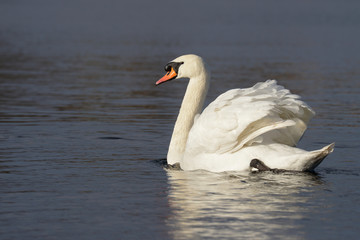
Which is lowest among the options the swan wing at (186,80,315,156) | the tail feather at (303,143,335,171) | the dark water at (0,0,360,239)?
the dark water at (0,0,360,239)

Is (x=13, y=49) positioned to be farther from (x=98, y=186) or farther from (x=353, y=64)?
(x=98, y=186)

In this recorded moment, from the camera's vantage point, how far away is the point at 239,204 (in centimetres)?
845

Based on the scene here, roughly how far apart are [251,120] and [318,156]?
34.9 inches

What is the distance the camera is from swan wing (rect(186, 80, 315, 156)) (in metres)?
9.73

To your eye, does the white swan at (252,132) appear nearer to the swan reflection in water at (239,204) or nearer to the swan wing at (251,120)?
the swan wing at (251,120)

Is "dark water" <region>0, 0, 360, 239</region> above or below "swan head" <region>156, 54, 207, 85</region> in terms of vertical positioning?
below

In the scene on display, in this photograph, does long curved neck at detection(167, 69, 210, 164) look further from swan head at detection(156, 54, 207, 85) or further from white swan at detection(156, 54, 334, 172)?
white swan at detection(156, 54, 334, 172)

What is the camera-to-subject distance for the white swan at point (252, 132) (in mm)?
9672

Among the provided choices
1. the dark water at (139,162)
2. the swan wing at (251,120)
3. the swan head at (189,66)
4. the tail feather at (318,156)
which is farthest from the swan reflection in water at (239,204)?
the swan head at (189,66)

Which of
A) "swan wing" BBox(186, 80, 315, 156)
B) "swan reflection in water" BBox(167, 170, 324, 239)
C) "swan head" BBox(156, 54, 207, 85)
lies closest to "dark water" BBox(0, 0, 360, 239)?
"swan reflection in water" BBox(167, 170, 324, 239)

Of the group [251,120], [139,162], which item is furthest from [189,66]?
[251,120]

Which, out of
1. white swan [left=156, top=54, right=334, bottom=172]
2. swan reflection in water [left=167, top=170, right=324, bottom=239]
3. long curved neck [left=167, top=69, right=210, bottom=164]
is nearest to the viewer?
swan reflection in water [left=167, top=170, right=324, bottom=239]

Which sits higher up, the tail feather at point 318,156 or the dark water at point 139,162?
the tail feather at point 318,156

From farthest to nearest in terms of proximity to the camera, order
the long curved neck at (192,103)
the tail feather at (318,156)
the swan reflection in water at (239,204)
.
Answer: the long curved neck at (192,103) < the tail feather at (318,156) < the swan reflection in water at (239,204)
